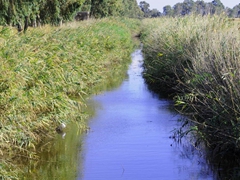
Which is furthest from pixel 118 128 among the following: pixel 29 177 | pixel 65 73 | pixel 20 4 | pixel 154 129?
pixel 20 4

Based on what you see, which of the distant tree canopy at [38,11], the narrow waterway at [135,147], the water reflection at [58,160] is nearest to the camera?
the water reflection at [58,160]

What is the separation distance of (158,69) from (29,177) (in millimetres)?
9035

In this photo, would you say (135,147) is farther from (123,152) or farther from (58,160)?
(58,160)

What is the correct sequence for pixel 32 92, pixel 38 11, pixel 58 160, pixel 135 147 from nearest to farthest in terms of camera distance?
pixel 58 160 → pixel 32 92 → pixel 135 147 → pixel 38 11

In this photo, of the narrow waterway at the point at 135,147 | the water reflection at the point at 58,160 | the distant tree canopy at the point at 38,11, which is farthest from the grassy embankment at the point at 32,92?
the distant tree canopy at the point at 38,11

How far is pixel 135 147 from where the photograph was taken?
390 inches

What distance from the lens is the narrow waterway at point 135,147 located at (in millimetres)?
8453

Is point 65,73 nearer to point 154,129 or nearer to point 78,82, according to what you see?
point 78,82

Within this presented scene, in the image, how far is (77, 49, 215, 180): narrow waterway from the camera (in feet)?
27.7

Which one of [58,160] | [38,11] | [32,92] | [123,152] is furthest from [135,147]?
[38,11]

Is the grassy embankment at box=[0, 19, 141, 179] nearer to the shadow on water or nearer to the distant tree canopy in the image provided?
the shadow on water

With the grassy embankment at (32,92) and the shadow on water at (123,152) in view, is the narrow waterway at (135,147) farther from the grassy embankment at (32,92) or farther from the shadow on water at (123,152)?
the grassy embankment at (32,92)

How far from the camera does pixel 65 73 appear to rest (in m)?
11.8

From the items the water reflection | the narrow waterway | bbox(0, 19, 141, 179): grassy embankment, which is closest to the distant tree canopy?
bbox(0, 19, 141, 179): grassy embankment
